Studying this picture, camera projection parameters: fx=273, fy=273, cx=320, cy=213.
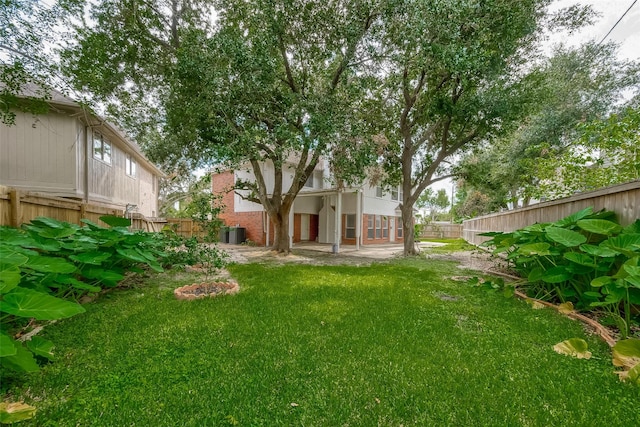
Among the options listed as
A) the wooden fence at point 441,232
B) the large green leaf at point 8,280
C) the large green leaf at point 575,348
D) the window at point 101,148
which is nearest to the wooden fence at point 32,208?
the large green leaf at point 8,280

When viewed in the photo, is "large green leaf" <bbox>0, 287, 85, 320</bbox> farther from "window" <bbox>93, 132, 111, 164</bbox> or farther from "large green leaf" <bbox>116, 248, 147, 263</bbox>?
"window" <bbox>93, 132, 111, 164</bbox>

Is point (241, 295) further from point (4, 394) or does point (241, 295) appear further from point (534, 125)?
point (534, 125)

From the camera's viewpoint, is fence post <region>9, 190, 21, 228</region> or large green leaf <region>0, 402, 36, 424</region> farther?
fence post <region>9, 190, 21, 228</region>

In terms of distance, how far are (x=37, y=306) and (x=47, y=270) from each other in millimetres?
631

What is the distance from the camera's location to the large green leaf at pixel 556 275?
3.81 meters

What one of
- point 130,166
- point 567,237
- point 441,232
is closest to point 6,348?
point 567,237

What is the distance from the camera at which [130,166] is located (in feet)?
42.5

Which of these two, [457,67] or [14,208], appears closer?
[14,208]

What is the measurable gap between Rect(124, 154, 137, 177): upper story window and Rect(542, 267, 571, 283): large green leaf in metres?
14.9

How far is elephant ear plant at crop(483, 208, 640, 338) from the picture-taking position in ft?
9.38

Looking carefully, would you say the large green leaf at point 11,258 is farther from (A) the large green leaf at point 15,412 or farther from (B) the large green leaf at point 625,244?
(B) the large green leaf at point 625,244

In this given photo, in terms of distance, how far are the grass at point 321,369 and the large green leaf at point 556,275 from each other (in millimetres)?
467

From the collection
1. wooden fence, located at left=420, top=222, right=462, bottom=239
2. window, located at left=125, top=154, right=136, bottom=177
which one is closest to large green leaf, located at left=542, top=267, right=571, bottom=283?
window, located at left=125, top=154, right=136, bottom=177

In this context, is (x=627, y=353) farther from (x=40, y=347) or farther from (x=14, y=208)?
(x=14, y=208)
